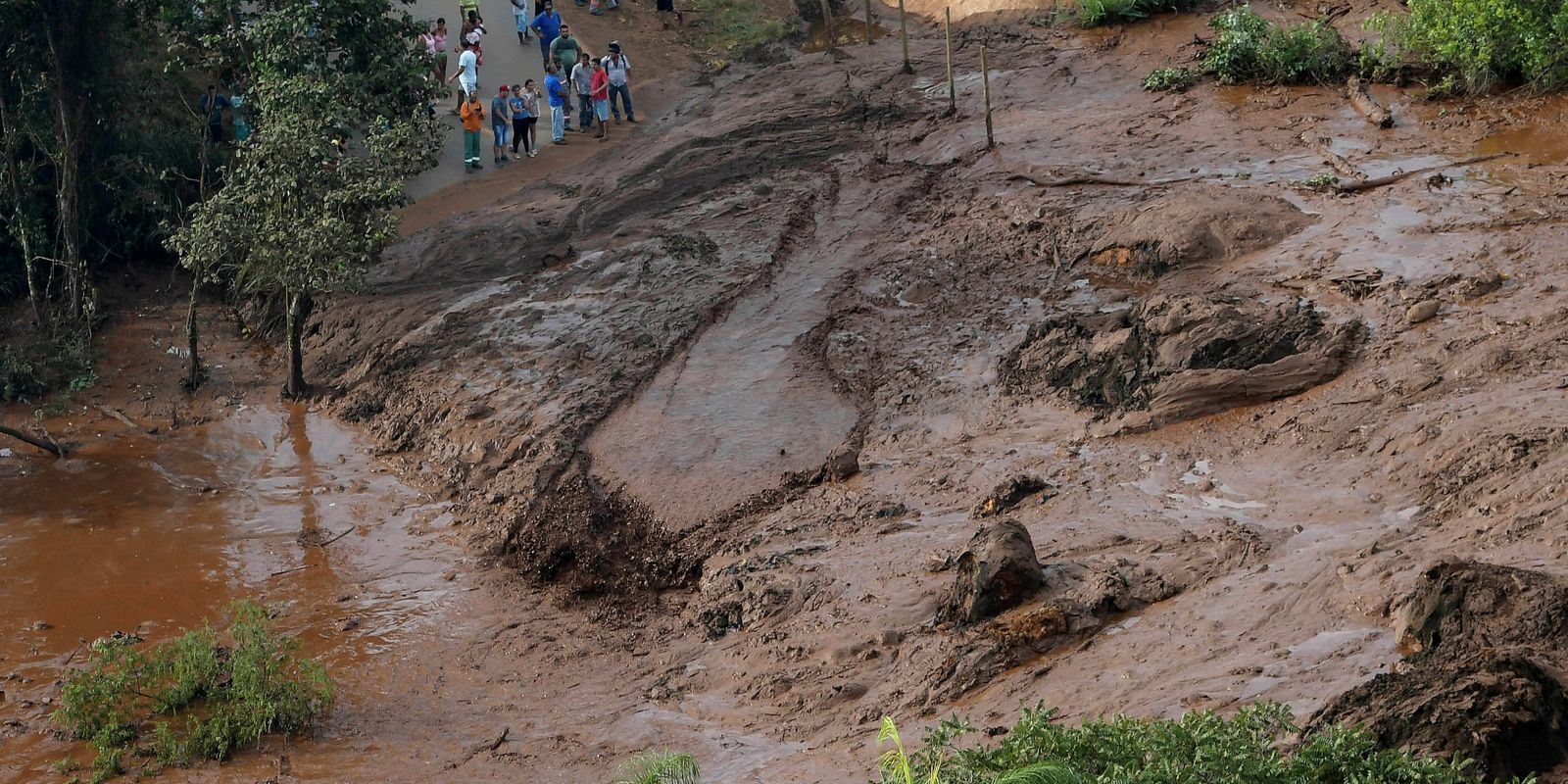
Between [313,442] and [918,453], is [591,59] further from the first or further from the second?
[918,453]

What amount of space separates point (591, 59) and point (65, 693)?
1397 centimetres

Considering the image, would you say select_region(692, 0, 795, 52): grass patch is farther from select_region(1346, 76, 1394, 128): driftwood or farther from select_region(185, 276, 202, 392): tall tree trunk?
select_region(185, 276, 202, 392): tall tree trunk

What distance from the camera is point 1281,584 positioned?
788 centimetres

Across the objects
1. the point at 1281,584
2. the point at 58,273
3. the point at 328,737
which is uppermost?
the point at 58,273

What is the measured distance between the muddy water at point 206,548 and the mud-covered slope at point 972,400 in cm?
79

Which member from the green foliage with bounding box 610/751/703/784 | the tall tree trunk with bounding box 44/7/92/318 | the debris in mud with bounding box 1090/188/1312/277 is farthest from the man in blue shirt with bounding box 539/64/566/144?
the green foliage with bounding box 610/751/703/784

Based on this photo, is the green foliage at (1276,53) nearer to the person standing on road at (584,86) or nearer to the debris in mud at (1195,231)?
the debris in mud at (1195,231)

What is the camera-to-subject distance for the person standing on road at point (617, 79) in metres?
20.7

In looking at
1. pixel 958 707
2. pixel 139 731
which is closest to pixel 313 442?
pixel 139 731

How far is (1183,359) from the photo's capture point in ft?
36.4

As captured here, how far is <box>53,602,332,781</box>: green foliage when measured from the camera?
30.3ft

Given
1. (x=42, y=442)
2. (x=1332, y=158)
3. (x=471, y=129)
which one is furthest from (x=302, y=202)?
(x=1332, y=158)

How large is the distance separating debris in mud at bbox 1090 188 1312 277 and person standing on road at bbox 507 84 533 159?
30.0ft

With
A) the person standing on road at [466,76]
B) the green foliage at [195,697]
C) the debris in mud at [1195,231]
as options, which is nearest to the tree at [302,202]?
the person standing on road at [466,76]
